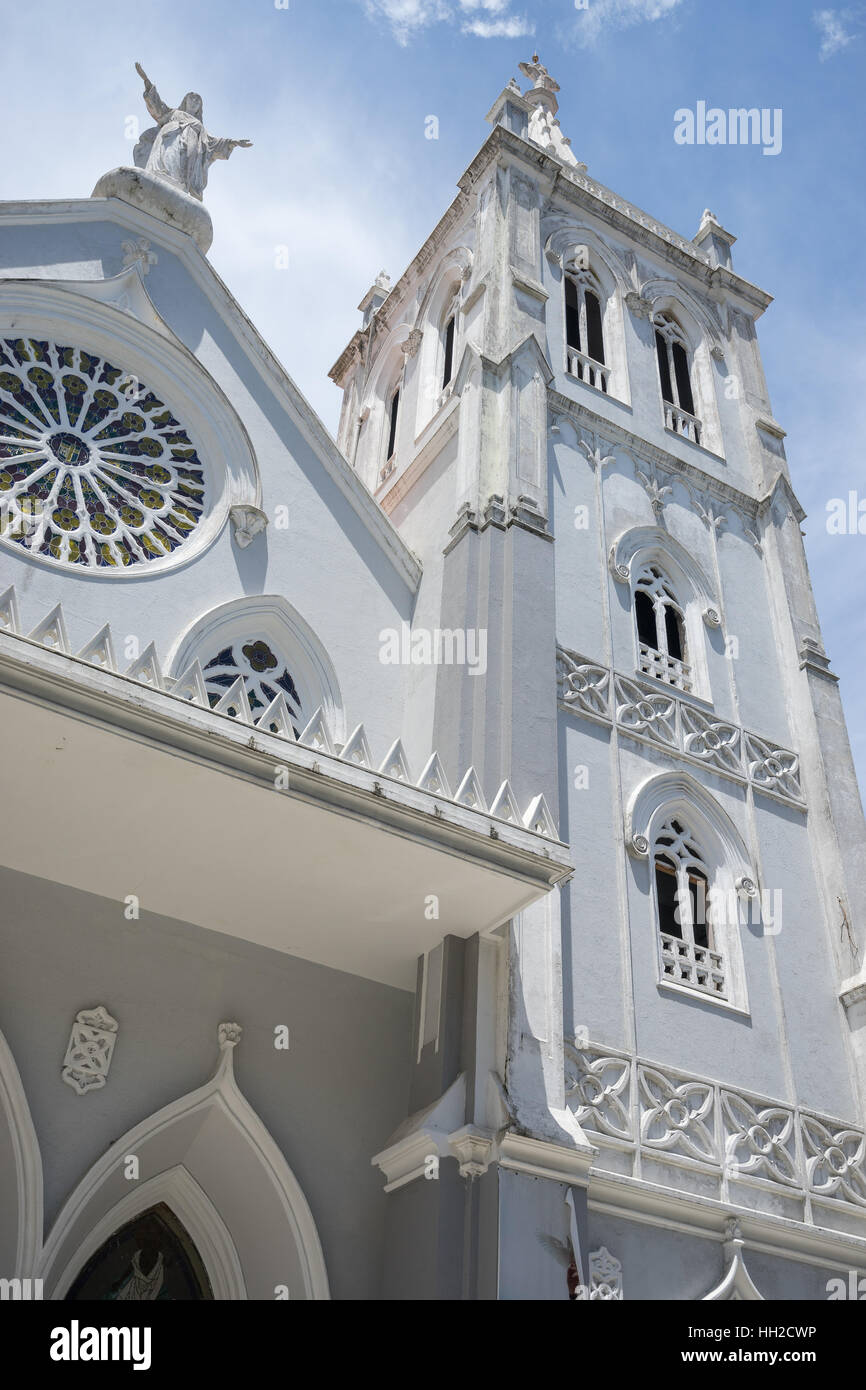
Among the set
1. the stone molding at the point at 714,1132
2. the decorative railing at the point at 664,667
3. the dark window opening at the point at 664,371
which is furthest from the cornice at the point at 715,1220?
the dark window opening at the point at 664,371

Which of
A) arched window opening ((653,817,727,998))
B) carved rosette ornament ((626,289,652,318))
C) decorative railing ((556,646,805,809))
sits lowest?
arched window opening ((653,817,727,998))

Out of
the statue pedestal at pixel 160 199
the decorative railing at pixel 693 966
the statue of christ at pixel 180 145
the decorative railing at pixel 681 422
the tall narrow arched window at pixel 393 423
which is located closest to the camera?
the decorative railing at pixel 693 966

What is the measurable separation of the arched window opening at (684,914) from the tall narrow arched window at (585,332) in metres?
6.64

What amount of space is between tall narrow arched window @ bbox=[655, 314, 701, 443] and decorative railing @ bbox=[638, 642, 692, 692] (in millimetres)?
4165

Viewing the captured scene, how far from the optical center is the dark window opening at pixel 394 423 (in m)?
18.5

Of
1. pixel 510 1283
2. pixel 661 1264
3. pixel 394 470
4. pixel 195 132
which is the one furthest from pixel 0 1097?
pixel 195 132

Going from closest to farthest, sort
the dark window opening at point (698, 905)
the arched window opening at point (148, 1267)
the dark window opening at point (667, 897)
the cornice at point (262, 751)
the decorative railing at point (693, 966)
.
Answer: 1. the cornice at point (262, 751)
2. the arched window opening at point (148, 1267)
3. the decorative railing at point (693, 966)
4. the dark window opening at point (667, 897)
5. the dark window opening at point (698, 905)

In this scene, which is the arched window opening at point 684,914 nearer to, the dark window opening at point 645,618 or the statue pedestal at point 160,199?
the dark window opening at point 645,618

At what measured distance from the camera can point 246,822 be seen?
8.67 m

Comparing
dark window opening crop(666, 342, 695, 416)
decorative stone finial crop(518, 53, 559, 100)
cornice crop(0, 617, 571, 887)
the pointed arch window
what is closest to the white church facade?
cornice crop(0, 617, 571, 887)

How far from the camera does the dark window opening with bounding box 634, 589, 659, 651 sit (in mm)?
14102

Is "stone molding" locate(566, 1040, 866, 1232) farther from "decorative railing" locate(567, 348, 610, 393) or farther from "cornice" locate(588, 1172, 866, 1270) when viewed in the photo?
"decorative railing" locate(567, 348, 610, 393)

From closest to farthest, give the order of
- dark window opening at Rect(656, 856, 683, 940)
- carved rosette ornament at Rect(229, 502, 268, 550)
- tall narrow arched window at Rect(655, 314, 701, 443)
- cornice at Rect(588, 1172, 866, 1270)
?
cornice at Rect(588, 1172, 866, 1270) < dark window opening at Rect(656, 856, 683, 940) < carved rosette ornament at Rect(229, 502, 268, 550) < tall narrow arched window at Rect(655, 314, 701, 443)

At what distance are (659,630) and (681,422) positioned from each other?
4345 mm
